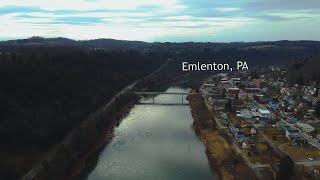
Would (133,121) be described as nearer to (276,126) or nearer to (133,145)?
(133,145)

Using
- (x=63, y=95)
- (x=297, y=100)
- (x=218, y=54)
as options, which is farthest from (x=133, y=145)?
(x=218, y=54)

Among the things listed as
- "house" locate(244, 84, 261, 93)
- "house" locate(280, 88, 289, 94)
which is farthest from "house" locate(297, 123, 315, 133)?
"house" locate(244, 84, 261, 93)

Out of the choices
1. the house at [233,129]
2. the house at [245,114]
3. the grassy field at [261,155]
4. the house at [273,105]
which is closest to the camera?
the grassy field at [261,155]

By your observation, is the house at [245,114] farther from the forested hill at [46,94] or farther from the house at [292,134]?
the forested hill at [46,94]

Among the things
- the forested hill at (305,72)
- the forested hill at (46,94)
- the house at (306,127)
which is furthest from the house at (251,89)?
the house at (306,127)

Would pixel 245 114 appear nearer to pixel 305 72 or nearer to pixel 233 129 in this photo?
pixel 233 129

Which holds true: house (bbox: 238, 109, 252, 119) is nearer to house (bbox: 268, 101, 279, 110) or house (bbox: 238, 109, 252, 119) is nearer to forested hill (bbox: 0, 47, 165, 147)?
house (bbox: 268, 101, 279, 110)
